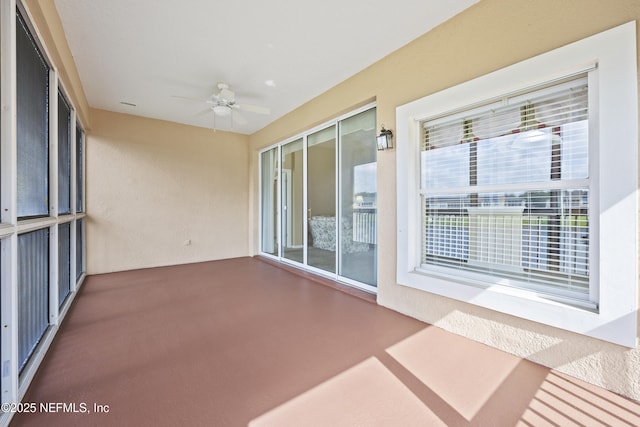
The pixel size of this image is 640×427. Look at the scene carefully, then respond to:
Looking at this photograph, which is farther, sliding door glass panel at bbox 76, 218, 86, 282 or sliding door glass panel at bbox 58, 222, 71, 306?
sliding door glass panel at bbox 76, 218, 86, 282

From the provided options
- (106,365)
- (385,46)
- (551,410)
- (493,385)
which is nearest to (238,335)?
(106,365)

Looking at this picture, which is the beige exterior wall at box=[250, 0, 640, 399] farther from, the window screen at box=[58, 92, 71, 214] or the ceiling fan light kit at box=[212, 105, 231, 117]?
the window screen at box=[58, 92, 71, 214]

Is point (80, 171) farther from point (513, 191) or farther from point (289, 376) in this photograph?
point (513, 191)

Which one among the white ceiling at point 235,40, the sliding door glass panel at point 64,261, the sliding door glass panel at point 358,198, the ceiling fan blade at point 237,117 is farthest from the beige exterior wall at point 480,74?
the sliding door glass panel at point 64,261

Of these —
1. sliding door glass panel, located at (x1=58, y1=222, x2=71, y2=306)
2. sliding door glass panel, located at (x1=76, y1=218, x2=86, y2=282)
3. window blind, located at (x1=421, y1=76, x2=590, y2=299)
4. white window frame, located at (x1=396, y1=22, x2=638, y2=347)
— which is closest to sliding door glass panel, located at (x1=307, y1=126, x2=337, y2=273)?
window blind, located at (x1=421, y1=76, x2=590, y2=299)

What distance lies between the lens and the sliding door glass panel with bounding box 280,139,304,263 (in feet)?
16.4

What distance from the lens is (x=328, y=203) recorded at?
427cm

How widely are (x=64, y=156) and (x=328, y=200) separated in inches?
136

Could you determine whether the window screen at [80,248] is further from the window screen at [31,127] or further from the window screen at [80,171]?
the window screen at [31,127]

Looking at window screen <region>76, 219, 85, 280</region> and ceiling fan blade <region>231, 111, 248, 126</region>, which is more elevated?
ceiling fan blade <region>231, 111, 248, 126</region>

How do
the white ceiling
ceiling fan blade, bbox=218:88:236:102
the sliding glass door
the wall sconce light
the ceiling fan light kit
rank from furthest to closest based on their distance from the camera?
the ceiling fan light kit
the sliding glass door
ceiling fan blade, bbox=218:88:236:102
the wall sconce light
the white ceiling

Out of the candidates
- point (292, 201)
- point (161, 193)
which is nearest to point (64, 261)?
point (161, 193)

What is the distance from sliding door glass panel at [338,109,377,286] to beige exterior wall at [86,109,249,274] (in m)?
3.22

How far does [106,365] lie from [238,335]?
972 millimetres
